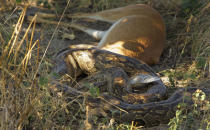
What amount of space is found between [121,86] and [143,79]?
0.39 meters

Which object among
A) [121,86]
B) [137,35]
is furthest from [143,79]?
[137,35]

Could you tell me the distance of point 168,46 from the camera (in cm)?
605

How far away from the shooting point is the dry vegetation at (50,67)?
324 centimetres

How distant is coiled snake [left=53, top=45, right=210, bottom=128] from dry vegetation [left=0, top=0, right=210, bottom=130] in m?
0.16

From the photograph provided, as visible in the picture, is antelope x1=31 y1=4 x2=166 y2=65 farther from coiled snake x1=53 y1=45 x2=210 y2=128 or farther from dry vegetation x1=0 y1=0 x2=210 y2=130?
coiled snake x1=53 y1=45 x2=210 y2=128

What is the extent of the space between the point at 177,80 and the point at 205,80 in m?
0.43

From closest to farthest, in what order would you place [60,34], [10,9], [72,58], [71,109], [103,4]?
[71,109]
[72,58]
[10,9]
[60,34]
[103,4]

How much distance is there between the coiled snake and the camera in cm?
360

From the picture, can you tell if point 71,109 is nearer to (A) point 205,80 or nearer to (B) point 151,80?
(B) point 151,80

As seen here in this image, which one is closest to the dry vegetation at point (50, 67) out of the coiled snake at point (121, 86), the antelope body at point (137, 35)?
the coiled snake at point (121, 86)

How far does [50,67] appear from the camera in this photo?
473 cm

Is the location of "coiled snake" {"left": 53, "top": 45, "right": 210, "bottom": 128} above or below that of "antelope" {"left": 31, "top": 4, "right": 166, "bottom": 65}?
below

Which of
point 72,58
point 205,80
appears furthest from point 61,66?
point 205,80

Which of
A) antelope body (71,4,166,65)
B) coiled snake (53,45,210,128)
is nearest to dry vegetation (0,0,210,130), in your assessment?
coiled snake (53,45,210,128)
